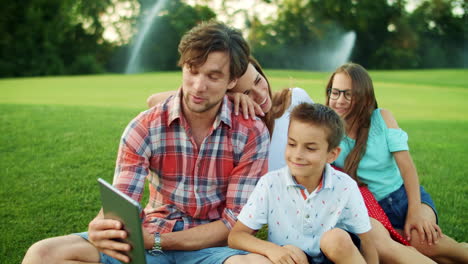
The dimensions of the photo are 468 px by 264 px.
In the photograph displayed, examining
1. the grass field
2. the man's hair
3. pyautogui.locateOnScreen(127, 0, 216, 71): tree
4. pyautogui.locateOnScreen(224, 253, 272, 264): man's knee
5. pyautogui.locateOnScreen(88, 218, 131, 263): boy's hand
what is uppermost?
pyautogui.locateOnScreen(127, 0, 216, 71): tree

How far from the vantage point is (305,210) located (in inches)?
81.4

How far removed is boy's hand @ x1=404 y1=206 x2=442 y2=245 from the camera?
8.32 feet

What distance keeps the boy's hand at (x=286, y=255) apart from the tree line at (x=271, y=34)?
23921 millimetres

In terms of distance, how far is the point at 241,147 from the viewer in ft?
7.44

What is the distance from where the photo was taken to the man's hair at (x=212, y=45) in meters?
2.14

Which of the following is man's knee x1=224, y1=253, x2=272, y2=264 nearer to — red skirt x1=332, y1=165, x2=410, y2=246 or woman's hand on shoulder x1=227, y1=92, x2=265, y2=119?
woman's hand on shoulder x1=227, y1=92, x2=265, y2=119

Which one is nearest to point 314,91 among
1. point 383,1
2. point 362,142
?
point 362,142

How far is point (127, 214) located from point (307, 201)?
83cm

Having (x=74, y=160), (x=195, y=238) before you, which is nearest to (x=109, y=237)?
(x=195, y=238)

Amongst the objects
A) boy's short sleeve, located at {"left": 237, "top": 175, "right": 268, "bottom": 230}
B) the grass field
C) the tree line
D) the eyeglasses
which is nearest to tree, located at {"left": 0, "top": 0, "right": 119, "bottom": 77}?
the tree line

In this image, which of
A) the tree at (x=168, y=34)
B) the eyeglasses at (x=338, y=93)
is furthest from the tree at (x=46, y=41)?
the eyeglasses at (x=338, y=93)

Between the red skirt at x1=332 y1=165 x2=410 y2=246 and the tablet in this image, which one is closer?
the tablet

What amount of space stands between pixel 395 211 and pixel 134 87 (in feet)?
33.6

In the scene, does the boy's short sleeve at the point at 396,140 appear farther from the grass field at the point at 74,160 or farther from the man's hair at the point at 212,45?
the man's hair at the point at 212,45
